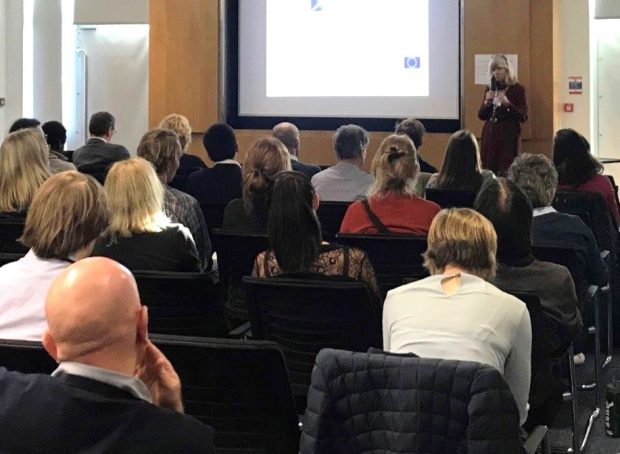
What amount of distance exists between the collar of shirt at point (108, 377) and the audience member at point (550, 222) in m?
2.95

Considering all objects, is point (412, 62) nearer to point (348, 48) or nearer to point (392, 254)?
point (348, 48)

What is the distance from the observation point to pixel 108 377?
1.54 meters

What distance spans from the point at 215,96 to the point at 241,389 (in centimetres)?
809

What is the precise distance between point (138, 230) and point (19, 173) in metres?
1.30

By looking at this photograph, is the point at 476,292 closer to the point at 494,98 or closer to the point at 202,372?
the point at 202,372

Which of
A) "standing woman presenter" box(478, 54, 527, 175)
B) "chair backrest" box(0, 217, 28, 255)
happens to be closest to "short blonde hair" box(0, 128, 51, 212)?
"chair backrest" box(0, 217, 28, 255)

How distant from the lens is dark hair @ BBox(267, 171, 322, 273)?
11.7 feet

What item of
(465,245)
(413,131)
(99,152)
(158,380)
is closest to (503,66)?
(413,131)

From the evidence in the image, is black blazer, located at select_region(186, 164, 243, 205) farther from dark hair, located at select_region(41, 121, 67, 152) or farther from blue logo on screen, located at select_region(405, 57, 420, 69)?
blue logo on screen, located at select_region(405, 57, 420, 69)

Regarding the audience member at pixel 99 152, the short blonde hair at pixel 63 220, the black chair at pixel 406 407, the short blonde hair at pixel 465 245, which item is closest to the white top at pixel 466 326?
the short blonde hair at pixel 465 245

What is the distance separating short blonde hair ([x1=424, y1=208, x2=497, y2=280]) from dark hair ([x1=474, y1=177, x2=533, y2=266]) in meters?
0.48

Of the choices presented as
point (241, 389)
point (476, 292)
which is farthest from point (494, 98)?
point (241, 389)

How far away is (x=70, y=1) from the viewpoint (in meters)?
11.4

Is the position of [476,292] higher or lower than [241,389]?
higher
